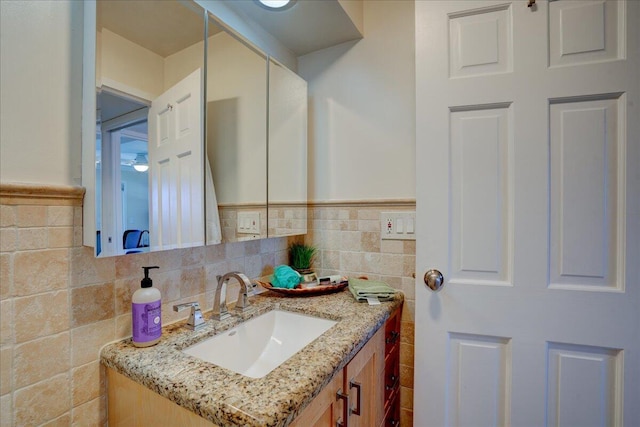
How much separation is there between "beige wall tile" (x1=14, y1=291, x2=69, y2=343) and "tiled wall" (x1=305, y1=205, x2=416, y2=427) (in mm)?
1112

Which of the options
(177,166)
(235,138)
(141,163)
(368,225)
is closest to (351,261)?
(368,225)

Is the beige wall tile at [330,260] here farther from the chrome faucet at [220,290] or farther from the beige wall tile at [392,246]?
the chrome faucet at [220,290]

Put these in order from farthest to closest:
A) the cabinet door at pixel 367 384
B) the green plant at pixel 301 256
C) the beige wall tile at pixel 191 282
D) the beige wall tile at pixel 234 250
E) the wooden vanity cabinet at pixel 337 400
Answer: the green plant at pixel 301 256 → the beige wall tile at pixel 234 250 → the beige wall tile at pixel 191 282 → the cabinet door at pixel 367 384 → the wooden vanity cabinet at pixel 337 400

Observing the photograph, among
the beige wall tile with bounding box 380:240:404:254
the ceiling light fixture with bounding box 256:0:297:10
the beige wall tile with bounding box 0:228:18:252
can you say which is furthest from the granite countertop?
the ceiling light fixture with bounding box 256:0:297:10

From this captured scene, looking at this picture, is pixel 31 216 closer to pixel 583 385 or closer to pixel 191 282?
pixel 191 282

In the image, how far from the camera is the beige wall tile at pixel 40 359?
0.67m

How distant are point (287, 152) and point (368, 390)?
1.11 meters

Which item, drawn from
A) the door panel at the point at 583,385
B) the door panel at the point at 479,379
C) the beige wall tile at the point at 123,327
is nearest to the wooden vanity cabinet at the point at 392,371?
the door panel at the point at 479,379

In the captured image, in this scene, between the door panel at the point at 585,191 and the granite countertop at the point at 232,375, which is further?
the door panel at the point at 585,191

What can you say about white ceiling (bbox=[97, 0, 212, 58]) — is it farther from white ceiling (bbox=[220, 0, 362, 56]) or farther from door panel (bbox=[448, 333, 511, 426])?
door panel (bbox=[448, 333, 511, 426])

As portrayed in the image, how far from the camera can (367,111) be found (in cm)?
152

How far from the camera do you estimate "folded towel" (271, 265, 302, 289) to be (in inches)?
53.1

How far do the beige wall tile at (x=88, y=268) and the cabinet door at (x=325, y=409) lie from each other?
0.63m

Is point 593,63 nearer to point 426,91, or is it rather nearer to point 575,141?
point 575,141
